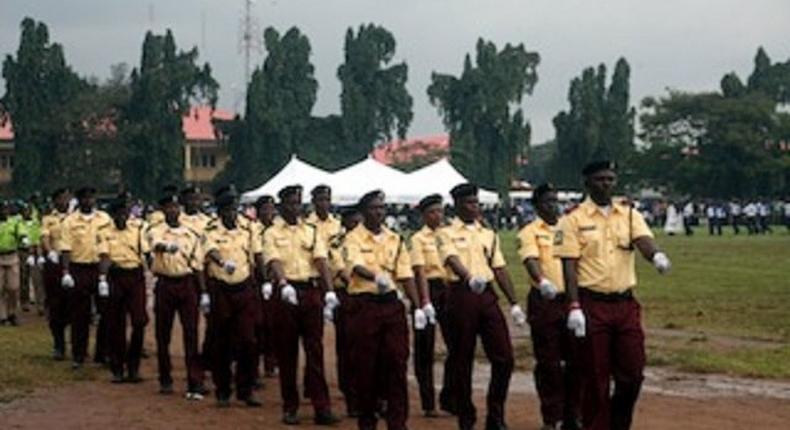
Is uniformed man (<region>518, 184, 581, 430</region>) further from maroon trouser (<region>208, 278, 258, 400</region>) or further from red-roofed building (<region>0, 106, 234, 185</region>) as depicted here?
red-roofed building (<region>0, 106, 234, 185</region>)

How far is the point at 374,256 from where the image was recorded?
1128 centimetres

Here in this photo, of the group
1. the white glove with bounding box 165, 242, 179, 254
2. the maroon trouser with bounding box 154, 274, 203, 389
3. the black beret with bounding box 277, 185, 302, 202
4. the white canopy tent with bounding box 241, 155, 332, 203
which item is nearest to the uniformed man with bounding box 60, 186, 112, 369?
the maroon trouser with bounding box 154, 274, 203, 389

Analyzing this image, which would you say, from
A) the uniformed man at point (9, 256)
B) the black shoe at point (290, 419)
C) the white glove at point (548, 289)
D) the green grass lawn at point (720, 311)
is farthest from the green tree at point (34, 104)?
the white glove at point (548, 289)

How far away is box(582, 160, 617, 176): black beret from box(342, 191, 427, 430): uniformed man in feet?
6.53

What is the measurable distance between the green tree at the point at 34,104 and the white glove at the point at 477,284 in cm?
5776

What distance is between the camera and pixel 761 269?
33.0m

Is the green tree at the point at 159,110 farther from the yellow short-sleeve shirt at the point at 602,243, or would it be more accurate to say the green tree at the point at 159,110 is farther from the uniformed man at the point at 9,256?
the yellow short-sleeve shirt at the point at 602,243

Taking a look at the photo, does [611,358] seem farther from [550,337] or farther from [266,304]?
[266,304]

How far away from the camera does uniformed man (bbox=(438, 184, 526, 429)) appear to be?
37.2 ft

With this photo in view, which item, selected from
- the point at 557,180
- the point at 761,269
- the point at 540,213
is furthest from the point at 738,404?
the point at 557,180

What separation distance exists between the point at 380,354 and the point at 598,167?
2493mm

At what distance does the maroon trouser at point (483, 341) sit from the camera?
1132cm

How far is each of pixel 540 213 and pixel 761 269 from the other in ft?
73.6

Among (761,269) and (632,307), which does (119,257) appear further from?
(761,269)
